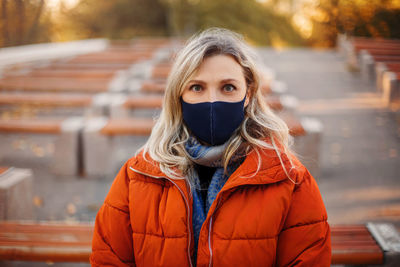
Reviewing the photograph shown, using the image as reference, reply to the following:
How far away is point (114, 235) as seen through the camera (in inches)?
65.8

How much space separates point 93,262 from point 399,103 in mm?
3744

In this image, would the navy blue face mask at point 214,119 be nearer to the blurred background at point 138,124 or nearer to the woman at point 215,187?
the woman at point 215,187

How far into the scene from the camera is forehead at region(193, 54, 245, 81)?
168 cm

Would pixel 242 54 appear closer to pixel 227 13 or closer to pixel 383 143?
pixel 383 143

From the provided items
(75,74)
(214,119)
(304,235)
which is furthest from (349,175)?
(75,74)

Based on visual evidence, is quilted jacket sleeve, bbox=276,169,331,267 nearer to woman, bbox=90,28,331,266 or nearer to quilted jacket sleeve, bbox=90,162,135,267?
woman, bbox=90,28,331,266

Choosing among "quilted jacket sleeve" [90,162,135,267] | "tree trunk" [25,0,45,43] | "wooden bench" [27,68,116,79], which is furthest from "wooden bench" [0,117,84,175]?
"tree trunk" [25,0,45,43]

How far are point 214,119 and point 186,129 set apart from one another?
0.25 meters

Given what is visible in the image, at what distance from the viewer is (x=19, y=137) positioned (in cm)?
570

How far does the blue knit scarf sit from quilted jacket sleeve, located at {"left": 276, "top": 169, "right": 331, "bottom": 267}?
34 cm

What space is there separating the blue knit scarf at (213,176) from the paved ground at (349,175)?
1.78 meters

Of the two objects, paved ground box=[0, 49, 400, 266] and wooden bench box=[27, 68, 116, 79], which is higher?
wooden bench box=[27, 68, 116, 79]

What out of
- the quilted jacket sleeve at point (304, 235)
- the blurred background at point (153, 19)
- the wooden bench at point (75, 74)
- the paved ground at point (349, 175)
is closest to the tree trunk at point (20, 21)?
the blurred background at point (153, 19)

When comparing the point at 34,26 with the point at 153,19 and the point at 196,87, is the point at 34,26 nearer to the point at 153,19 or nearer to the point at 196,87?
the point at 153,19
